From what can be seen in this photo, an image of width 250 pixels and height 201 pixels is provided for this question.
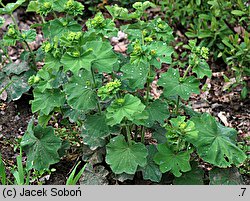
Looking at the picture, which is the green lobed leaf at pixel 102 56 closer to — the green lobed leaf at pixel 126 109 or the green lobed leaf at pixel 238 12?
the green lobed leaf at pixel 126 109

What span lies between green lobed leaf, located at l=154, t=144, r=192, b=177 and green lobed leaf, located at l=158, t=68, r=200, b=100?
0.34 meters

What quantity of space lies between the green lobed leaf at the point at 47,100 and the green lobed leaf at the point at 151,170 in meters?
0.67

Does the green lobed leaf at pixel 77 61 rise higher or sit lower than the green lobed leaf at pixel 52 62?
higher

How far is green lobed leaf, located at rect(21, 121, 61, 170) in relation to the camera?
11.5 ft

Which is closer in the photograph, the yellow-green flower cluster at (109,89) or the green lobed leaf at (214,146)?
the yellow-green flower cluster at (109,89)

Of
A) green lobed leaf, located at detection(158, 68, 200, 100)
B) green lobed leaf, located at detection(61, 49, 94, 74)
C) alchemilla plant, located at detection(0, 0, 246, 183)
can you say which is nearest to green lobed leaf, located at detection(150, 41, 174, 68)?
alchemilla plant, located at detection(0, 0, 246, 183)

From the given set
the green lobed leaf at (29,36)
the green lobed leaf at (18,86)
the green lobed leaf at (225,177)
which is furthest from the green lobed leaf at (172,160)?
→ the green lobed leaf at (18,86)

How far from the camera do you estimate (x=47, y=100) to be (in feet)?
11.2

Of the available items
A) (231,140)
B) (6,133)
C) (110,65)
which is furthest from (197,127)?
(6,133)

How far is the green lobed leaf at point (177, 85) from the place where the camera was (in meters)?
3.35

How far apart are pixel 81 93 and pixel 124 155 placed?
0.47 metres

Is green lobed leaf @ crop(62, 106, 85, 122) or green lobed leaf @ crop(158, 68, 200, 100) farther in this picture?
green lobed leaf @ crop(62, 106, 85, 122)

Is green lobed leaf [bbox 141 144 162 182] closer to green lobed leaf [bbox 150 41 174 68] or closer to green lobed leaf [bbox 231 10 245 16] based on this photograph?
green lobed leaf [bbox 150 41 174 68]

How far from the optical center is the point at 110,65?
313 centimetres
